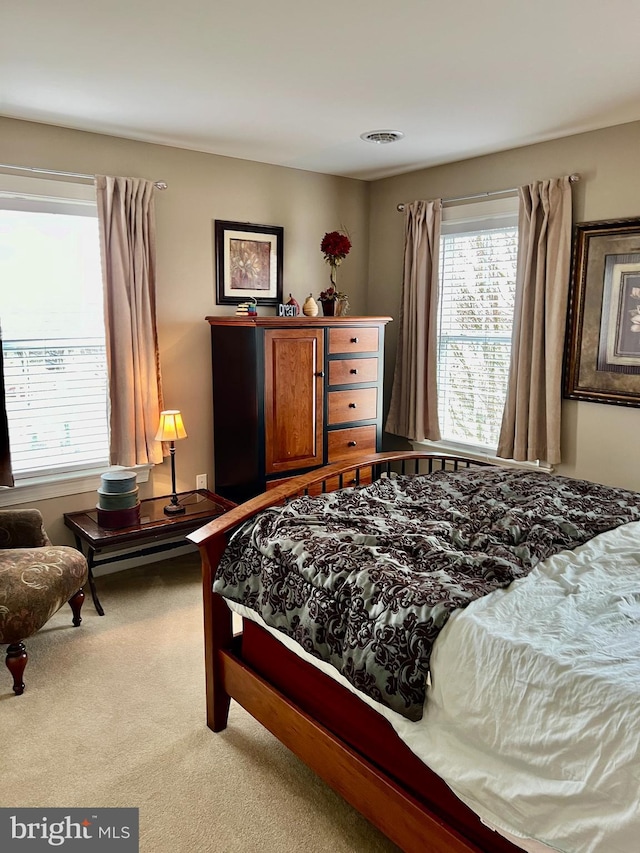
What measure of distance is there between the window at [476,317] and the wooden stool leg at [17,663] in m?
2.89

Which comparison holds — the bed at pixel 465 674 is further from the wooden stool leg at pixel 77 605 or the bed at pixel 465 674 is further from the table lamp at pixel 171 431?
the table lamp at pixel 171 431

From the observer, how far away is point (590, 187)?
3.50m

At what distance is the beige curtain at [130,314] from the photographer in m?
3.55

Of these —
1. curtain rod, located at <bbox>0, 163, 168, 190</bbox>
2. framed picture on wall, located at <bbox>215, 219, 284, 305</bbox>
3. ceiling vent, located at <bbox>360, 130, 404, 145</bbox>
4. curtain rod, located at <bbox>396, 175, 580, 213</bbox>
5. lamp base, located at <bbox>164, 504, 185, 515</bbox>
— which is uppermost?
ceiling vent, located at <bbox>360, 130, 404, 145</bbox>

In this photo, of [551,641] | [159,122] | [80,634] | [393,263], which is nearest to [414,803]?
[551,641]

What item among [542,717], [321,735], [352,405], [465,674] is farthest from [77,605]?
[542,717]

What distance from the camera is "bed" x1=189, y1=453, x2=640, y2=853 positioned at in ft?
4.18

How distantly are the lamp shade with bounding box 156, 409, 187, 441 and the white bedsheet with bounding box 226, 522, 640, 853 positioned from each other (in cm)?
230

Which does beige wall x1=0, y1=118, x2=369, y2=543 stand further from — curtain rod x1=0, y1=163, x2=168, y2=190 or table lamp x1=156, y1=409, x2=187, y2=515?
table lamp x1=156, y1=409, x2=187, y2=515

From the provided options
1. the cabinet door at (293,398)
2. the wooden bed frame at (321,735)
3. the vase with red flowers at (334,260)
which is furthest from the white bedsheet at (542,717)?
the vase with red flowers at (334,260)

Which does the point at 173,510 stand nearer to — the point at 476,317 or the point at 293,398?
the point at 293,398

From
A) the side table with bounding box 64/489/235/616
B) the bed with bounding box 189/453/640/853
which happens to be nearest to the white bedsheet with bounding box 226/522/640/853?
the bed with bounding box 189/453/640/853

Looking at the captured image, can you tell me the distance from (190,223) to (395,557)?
2.81 meters

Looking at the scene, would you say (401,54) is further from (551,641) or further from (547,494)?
(551,641)
